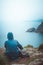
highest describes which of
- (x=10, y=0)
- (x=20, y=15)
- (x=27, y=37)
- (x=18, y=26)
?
(x=10, y=0)

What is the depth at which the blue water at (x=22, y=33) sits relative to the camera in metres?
2.06

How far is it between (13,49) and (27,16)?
0.48 meters

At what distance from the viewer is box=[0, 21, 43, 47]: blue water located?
206cm

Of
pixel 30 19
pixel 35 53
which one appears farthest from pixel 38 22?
pixel 35 53

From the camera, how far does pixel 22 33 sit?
2078 millimetres

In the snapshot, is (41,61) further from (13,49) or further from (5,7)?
(5,7)

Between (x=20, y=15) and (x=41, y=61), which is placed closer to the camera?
(x=41, y=61)

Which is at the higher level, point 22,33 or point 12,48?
point 22,33

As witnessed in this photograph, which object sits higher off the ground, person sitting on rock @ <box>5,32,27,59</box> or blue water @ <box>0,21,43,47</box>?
blue water @ <box>0,21,43,47</box>

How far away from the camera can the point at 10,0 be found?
207cm

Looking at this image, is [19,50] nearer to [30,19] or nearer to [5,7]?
[30,19]

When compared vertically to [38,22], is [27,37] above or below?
below

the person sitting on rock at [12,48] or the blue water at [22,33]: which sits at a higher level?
the blue water at [22,33]

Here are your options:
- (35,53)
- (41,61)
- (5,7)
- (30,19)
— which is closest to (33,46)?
(35,53)
